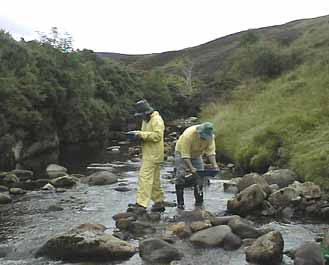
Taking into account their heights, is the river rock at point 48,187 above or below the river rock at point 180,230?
below

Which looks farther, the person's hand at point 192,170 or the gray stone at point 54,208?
the gray stone at point 54,208

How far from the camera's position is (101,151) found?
38156 millimetres

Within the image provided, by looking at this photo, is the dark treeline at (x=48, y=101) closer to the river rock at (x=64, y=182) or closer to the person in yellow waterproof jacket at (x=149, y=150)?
the river rock at (x=64, y=182)

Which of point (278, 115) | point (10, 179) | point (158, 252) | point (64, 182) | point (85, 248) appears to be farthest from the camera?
point (278, 115)

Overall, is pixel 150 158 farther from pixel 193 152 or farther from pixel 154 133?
pixel 193 152

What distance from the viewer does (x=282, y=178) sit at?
17.6m

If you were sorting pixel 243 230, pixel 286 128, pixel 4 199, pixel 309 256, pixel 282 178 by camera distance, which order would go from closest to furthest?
pixel 309 256
pixel 243 230
pixel 4 199
pixel 282 178
pixel 286 128

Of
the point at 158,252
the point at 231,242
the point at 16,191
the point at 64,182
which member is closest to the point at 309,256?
the point at 231,242

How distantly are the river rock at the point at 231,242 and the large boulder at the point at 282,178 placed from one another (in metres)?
6.32

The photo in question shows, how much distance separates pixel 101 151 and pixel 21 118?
22.0 ft

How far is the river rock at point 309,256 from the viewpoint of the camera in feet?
30.8

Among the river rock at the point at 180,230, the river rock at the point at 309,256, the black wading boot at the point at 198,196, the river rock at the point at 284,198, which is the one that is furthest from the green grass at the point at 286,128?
the river rock at the point at 309,256

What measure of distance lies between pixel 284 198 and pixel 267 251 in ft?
16.7

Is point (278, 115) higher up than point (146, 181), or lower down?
higher up
